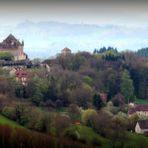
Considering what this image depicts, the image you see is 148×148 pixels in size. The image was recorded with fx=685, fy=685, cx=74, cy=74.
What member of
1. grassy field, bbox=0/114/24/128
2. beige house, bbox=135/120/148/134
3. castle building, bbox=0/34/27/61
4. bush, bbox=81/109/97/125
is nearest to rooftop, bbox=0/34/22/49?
castle building, bbox=0/34/27/61

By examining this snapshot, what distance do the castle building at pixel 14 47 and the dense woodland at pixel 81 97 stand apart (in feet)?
3.22

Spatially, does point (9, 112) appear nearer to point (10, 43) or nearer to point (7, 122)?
point (7, 122)

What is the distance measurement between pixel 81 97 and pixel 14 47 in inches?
175

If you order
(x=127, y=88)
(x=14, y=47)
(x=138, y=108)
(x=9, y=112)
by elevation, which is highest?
(x=14, y=47)

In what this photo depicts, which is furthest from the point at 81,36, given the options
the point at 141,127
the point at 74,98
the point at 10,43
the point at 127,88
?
the point at 141,127

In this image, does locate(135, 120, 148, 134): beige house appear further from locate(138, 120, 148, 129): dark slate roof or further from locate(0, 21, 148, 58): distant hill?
locate(0, 21, 148, 58): distant hill

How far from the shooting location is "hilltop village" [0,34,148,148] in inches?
365

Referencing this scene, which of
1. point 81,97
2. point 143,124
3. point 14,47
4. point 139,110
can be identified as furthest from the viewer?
point 14,47

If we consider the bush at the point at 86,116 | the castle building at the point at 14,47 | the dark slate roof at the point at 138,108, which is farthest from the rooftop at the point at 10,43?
the bush at the point at 86,116

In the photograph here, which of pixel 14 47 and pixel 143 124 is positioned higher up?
pixel 14 47

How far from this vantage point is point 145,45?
85.1ft

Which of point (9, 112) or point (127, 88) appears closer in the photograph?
point (9, 112)

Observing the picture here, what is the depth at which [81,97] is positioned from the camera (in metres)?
12.7

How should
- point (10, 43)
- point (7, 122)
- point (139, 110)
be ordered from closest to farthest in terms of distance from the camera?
point (7, 122) < point (139, 110) < point (10, 43)
